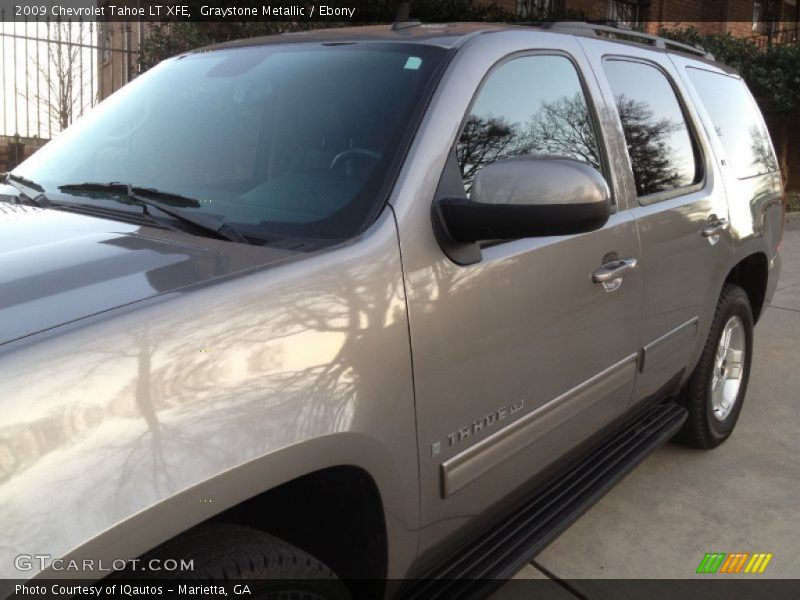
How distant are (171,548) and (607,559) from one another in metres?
2.16

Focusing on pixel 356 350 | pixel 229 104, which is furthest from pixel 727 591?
pixel 229 104

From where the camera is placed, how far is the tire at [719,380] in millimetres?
3814

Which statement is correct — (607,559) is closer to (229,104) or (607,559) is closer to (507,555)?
(507,555)

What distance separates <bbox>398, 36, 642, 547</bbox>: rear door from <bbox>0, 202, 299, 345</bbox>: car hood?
46 centimetres

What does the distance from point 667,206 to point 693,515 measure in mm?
1350

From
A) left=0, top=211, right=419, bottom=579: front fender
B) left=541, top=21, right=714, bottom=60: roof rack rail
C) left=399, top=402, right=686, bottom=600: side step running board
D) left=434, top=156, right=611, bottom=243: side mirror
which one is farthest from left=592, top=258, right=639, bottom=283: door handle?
left=0, top=211, right=419, bottom=579: front fender

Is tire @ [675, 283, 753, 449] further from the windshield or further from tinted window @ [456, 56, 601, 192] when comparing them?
the windshield

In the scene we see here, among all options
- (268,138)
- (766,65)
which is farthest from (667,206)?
(766,65)

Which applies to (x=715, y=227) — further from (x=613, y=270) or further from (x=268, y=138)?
(x=268, y=138)

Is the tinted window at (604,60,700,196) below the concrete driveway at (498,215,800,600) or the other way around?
the other way around

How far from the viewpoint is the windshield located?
2.02m

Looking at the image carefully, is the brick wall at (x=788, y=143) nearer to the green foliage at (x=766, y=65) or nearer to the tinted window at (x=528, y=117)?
the green foliage at (x=766, y=65)

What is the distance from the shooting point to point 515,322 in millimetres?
2191

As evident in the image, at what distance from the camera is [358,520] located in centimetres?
185
